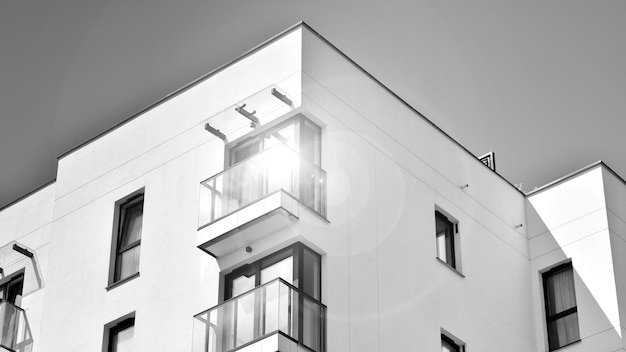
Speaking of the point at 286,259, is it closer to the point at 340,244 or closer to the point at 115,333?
the point at 340,244

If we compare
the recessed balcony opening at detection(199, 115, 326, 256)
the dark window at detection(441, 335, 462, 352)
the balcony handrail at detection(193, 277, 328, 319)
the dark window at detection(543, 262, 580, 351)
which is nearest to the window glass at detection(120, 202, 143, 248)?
the recessed balcony opening at detection(199, 115, 326, 256)

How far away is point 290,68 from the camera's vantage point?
25062mm

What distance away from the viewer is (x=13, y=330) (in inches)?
1075

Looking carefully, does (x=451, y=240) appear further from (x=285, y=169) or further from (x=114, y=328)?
(x=114, y=328)

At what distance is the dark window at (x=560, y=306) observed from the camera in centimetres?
2775

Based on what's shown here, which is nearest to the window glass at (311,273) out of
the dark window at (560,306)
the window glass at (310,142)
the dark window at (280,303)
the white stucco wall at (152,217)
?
the dark window at (280,303)

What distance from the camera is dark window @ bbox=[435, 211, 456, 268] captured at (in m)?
27.0

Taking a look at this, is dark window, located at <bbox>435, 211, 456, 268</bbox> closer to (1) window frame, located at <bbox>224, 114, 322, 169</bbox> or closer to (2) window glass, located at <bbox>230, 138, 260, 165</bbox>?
(1) window frame, located at <bbox>224, 114, 322, 169</bbox>

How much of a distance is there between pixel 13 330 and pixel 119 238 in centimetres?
324

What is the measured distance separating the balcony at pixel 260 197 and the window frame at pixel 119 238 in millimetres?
2502

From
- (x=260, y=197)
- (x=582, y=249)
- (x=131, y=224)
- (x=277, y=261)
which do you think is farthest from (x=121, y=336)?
(x=582, y=249)

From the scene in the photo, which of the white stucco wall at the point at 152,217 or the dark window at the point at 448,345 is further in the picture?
the dark window at the point at 448,345

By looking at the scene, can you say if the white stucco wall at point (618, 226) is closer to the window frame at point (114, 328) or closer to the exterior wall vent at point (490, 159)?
the exterior wall vent at point (490, 159)

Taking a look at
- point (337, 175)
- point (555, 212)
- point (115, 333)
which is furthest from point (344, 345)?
point (555, 212)
